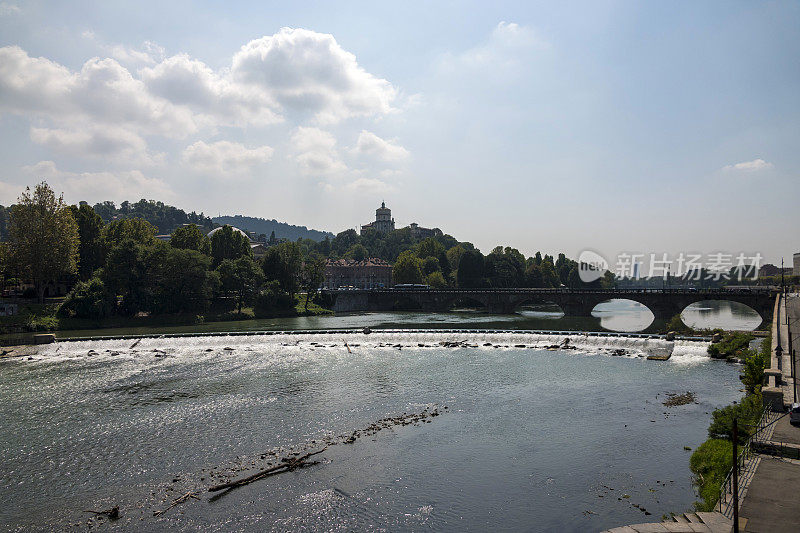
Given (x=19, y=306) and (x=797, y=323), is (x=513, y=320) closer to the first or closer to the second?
(x=797, y=323)

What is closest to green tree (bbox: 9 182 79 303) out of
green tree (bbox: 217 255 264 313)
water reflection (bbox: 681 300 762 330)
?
green tree (bbox: 217 255 264 313)

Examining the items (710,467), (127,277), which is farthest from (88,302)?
(710,467)

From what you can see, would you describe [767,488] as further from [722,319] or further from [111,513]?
[722,319]

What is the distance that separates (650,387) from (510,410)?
13.1m

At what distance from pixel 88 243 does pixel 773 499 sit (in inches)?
4390

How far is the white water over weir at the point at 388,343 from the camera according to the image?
55.4 metres

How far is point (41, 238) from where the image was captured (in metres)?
84.5

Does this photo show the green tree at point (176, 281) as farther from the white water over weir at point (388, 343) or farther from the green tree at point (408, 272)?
the green tree at point (408, 272)

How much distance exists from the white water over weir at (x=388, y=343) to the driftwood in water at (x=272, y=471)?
33407 millimetres

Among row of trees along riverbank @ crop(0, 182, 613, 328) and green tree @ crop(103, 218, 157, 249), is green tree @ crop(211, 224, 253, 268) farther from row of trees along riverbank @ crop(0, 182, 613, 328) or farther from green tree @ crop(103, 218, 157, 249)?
green tree @ crop(103, 218, 157, 249)

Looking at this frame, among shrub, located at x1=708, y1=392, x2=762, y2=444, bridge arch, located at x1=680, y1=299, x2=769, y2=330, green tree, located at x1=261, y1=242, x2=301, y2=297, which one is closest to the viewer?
shrub, located at x1=708, y1=392, x2=762, y2=444

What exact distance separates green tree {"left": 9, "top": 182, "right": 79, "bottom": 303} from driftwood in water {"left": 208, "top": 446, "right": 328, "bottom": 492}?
7967cm

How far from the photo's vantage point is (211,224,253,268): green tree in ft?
402

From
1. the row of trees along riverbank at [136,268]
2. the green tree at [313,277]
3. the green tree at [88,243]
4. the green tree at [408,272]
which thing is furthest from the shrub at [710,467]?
the green tree at [408,272]
